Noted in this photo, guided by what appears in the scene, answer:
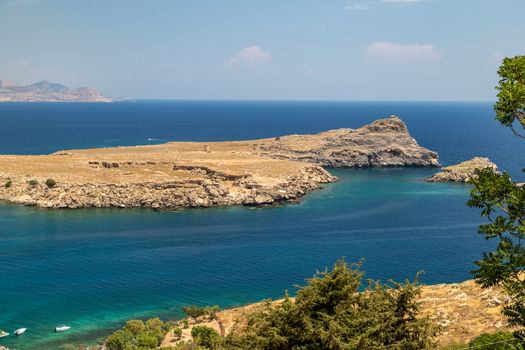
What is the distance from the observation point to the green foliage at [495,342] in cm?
2027

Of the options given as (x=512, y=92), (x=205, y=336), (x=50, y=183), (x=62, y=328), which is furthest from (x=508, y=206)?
(x=50, y=183)

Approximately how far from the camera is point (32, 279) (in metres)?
53.7

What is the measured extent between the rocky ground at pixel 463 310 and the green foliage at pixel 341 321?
1893mm

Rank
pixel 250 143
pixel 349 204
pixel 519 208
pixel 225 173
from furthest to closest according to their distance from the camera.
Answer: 1. pixel 250 143
2. pixel 225 173
3. pixel 349 204
4. pixel 519 208

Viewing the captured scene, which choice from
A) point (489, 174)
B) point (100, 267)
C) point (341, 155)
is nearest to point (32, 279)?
point (100, 267)

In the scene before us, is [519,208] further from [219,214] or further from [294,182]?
[294,182]

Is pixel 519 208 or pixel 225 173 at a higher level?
pixel 519 208

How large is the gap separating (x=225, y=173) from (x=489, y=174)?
3324 inches

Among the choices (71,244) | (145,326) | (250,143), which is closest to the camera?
(145,326)

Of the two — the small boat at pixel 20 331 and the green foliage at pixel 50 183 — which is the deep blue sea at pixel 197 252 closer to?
the small boat at pixel 20 331

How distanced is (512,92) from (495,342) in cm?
1094

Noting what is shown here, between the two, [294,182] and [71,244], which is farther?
[294,182]

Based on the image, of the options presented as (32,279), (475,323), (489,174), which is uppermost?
(489,174)

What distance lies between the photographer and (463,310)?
2825cm
